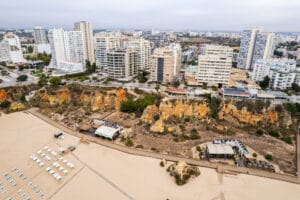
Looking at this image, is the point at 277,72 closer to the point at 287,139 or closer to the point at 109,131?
the point at 287,139

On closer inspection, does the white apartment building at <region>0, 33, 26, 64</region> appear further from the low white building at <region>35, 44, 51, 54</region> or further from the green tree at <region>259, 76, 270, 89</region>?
the green tree at <region>259, 76, 270, 89</region>

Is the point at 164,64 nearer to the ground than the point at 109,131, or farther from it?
farther from it

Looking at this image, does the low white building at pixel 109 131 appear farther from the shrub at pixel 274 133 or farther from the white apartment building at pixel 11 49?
the white apartment building at pixel 11 49

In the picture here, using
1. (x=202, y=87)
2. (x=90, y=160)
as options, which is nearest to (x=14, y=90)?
(x=90, y=160)

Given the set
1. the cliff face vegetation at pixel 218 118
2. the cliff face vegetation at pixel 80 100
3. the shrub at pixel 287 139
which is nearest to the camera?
the shrub at pixel 287 139

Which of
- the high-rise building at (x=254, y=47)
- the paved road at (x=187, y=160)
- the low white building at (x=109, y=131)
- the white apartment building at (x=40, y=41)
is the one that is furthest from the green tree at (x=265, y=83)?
the white apartment building at (x=40, y=41)

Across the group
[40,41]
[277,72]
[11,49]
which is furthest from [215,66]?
[40,41]

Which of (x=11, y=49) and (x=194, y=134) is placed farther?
(x=11, y=49)
